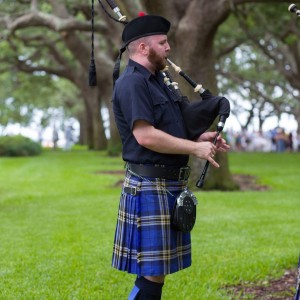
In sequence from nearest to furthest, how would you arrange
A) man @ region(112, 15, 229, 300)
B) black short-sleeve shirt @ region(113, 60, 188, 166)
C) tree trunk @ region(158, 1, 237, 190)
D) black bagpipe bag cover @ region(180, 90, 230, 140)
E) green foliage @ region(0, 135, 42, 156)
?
black short-sleeve shirt @ region(113, 60, 188, 166) < man @ region(112, 15, 229, 300) < black bagpipe bag cover @ region(180, 90, 230, 140) < tree trunk @ region(158, 1, 237, 190) < green foliage @ region(0, 135, 42, 156)

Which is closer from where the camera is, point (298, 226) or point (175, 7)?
point (298, 226)

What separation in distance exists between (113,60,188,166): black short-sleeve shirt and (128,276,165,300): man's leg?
2.26 ft

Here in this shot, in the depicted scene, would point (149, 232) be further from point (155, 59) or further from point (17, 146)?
point (17, 146)

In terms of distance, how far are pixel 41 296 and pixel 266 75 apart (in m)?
37.2

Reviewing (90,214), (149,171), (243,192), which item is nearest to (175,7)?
(243,192)

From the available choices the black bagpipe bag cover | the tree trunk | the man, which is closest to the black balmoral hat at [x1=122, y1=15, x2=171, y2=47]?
the man

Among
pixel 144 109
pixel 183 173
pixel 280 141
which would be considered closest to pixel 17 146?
pixel 280 141

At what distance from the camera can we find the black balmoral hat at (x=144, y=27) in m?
3.58

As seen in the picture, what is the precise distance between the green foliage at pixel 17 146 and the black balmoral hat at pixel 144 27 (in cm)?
2452

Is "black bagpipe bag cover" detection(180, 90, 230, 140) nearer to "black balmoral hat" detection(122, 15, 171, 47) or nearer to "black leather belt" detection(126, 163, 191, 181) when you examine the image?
"black leather belt" detection(126, 163, 191, 181)

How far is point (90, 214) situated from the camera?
30.2 feet

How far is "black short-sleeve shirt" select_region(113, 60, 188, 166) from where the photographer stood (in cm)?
344

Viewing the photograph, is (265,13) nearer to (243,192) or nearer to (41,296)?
(243,192)

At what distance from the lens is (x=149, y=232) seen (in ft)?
11.8
